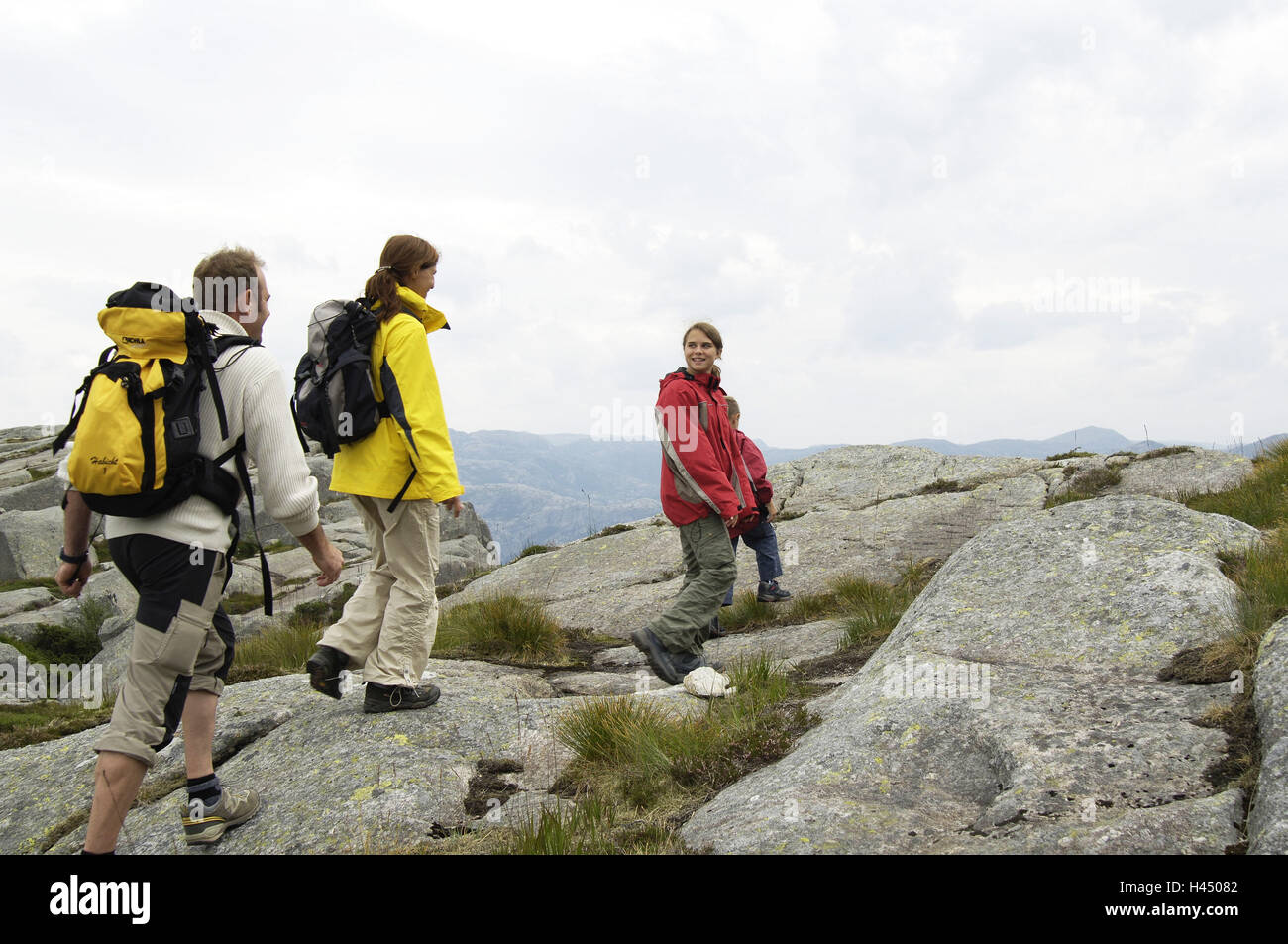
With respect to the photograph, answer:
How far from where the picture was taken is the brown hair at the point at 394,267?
201 inches

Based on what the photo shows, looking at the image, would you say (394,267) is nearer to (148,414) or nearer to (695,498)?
(148,414)

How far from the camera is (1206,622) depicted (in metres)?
4.67

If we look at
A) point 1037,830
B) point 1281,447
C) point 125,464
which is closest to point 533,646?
point 125,464

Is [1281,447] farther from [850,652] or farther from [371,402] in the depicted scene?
[371,402]

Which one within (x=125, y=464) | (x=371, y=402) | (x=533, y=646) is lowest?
(x=533, y=646)

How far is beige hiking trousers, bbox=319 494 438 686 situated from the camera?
514cm

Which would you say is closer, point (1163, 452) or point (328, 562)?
point (328, 562)

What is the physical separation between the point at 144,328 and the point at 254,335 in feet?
2.42

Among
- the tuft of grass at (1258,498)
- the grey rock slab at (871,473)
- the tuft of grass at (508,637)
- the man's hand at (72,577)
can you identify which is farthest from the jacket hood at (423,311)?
the grey rock slab at (871,473)

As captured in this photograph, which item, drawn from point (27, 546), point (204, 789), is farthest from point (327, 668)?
point (27, 546)

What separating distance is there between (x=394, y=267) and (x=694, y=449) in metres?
2.55

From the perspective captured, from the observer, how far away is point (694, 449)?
6.48 m

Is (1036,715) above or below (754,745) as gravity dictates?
above
